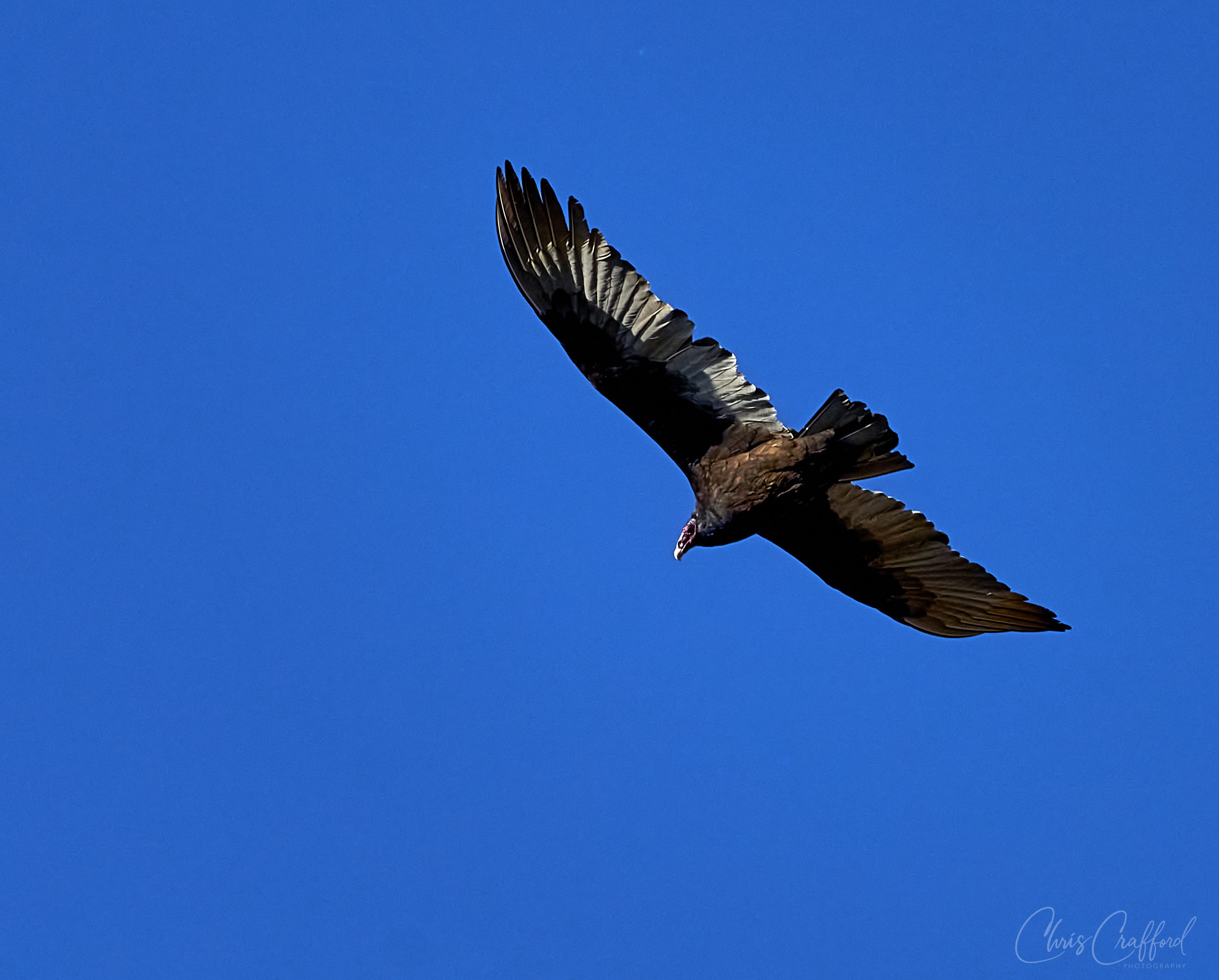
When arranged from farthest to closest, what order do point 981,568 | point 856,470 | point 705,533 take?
point 981,568 → point 705,533 → point 856,470

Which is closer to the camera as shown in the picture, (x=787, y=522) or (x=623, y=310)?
(x=623, y=310)

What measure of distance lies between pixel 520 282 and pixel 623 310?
75cm

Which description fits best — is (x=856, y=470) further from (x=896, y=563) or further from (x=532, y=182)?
(x=532, y=182)

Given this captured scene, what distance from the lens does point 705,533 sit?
885cm

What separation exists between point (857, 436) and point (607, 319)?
188 centimetres

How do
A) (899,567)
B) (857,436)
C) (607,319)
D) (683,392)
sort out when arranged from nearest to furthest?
(857,436), (607,319), (683,392), (899,567)

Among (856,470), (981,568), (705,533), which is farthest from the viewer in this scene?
(981,568)

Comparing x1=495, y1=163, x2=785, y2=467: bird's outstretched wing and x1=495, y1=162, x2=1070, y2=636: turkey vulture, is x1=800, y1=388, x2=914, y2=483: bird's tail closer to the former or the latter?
x1=495, y1=162, x2=1070, y2=636: turkey vulture

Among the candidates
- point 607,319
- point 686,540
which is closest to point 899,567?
point 686,540

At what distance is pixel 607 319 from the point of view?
8.48 m

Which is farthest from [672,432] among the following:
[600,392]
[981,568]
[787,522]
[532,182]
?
[981,568]

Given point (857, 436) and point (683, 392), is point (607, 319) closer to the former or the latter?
point (683, 392)

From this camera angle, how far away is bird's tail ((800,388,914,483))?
7.98 m

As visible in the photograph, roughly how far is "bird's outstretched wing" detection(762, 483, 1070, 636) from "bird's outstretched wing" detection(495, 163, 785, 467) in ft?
3.79
